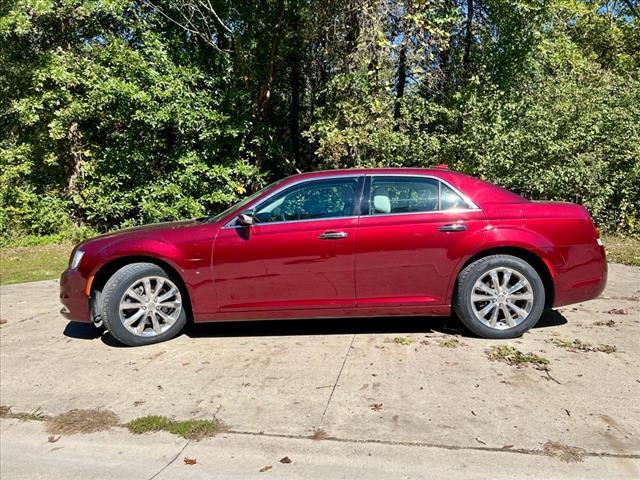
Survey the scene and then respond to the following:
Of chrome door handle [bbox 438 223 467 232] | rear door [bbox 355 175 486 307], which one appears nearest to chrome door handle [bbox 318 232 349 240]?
rear door [bbox 355 175 486 307]

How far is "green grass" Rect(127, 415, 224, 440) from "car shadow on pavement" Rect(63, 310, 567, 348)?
1.78 metres

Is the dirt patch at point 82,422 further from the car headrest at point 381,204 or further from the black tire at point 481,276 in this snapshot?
the black tire at point 481,276

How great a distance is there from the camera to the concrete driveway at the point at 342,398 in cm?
317

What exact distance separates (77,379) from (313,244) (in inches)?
90.4

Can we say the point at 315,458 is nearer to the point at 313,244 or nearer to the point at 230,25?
the point at 313,244

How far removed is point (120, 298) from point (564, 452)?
12.8 feet

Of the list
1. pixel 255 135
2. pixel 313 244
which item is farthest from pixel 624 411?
pixel 255 135

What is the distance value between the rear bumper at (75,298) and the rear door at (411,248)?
2.60 meters

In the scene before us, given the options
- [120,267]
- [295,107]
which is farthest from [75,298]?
[295,107]

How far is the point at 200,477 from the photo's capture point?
3.09m

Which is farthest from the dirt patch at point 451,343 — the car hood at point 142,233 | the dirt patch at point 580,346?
the car hood at point 142,233

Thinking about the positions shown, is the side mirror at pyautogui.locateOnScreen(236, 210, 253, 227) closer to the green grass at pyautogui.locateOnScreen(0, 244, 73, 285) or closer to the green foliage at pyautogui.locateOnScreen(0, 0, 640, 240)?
the green grass at pyautogui.locateOnScreen(0, 244, 73, 285)

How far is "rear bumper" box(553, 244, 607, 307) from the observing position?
5082mm

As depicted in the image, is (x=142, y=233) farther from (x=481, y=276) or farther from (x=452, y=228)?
(x=481, y=276)
